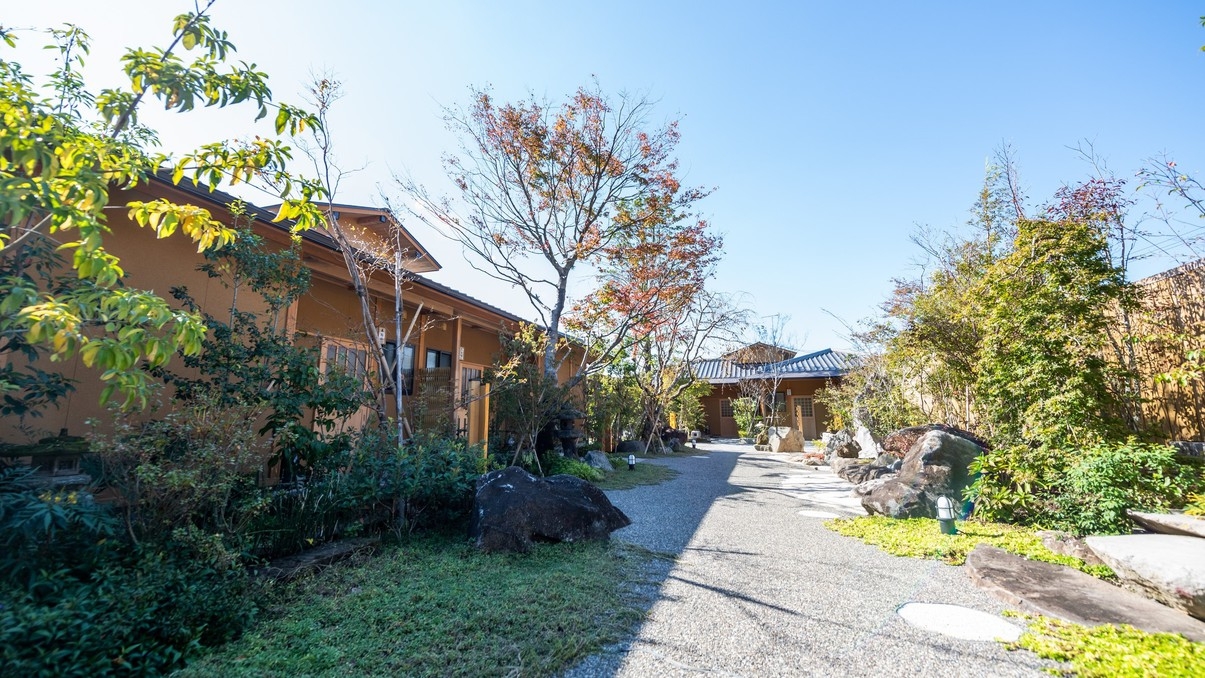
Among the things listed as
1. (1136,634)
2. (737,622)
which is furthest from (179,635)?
(1136,634)

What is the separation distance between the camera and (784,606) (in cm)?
317

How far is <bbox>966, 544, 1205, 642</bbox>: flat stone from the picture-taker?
8.98 ft

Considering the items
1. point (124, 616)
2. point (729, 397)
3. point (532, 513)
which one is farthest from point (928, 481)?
point (729, 397)

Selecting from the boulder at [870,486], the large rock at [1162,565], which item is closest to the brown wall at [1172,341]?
the large rock at [1162,565]

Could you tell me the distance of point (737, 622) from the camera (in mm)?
2914

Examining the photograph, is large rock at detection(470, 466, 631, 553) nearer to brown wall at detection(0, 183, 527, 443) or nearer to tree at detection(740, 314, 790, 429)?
brown wall at detection(0, 183, 527, 443)

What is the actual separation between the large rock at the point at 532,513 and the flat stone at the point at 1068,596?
10.0ft

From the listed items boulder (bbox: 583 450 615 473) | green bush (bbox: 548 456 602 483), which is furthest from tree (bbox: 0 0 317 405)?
boulder (bbox: 583 450 615 473)

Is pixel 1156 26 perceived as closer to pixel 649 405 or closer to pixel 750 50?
pixel 750 50

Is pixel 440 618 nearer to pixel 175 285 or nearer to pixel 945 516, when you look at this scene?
pixel 175 285

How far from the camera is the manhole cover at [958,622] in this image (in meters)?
2.72

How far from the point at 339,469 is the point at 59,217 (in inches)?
116

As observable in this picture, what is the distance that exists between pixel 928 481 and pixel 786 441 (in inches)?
400

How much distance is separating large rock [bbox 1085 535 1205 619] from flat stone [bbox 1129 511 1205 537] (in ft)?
0.43
